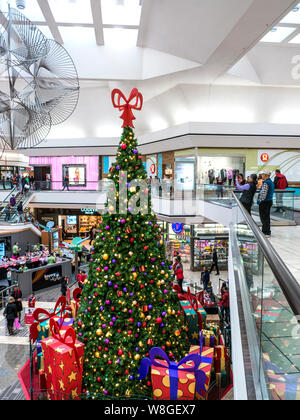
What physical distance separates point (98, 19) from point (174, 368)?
42.9 feet

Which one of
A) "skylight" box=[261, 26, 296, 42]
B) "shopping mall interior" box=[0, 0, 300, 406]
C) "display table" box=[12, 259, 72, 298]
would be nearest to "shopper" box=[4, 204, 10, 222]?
"shopping mall interior" box=[0, 0, 300, 406]

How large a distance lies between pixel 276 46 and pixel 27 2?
11518 millimetres

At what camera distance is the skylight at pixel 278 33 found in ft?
44.6

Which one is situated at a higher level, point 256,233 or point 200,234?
point 256,233

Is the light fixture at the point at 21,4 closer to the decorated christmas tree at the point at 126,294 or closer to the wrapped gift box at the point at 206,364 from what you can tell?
the decorated christmas tree at the point at 126,294

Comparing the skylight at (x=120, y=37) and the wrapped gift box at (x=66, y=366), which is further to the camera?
the skylight at (x=120, y=37)

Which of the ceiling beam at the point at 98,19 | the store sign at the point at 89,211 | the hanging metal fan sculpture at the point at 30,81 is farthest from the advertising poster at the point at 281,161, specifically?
the hanging metal fan sculpture at the point at 30,81

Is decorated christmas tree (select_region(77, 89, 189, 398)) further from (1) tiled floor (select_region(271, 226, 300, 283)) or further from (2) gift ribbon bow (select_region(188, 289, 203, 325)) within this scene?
(1) tiled floor (select_region(271, 226, 300, 283))

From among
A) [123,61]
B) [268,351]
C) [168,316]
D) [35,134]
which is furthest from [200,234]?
[268,351]

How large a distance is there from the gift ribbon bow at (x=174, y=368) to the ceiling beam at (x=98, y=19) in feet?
38.8


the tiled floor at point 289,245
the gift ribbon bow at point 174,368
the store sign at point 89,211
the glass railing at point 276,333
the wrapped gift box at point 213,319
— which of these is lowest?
the wrapped gift box at point 213,319

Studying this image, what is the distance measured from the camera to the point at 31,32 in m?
3.97

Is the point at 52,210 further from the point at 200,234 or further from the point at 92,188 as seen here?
the point at 200,234
